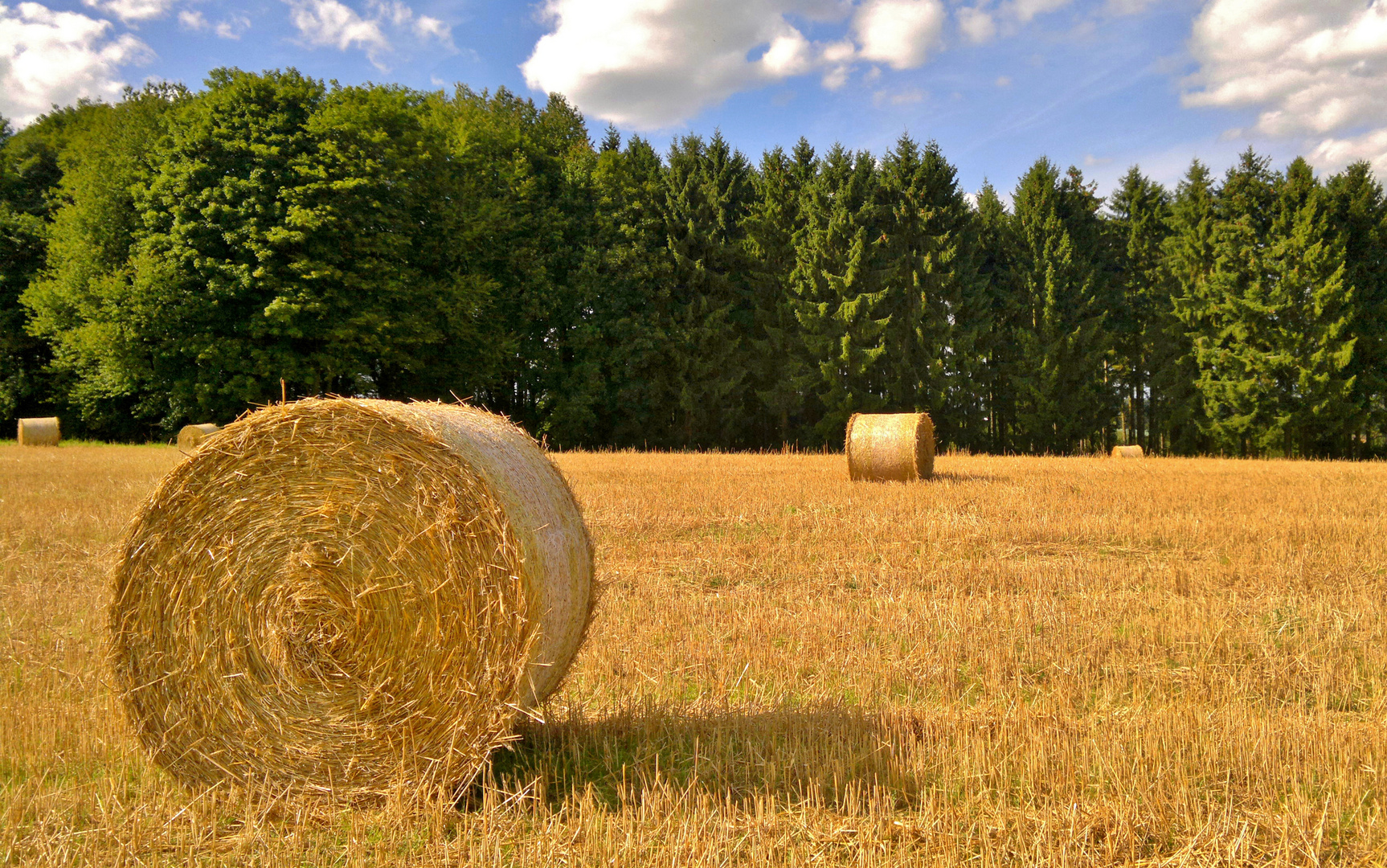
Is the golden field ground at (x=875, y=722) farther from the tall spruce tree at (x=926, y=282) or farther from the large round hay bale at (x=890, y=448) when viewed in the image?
the tall spruce tree at (x=926, y=282)

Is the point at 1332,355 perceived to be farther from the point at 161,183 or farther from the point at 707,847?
the point at 161,183

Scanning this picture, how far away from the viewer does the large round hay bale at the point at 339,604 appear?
4.02m

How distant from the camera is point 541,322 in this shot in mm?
38938

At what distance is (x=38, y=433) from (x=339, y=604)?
32.3m

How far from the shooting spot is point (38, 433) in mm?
29078

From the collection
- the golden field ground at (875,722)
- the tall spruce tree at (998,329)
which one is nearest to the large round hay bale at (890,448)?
the golden field ground at (875,722)

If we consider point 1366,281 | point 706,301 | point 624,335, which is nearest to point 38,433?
point 624,335

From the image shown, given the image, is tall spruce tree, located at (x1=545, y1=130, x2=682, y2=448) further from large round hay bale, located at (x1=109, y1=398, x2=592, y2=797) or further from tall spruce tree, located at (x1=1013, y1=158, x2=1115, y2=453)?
large round hay bale, located at (x1=109, y1=398, x2=592, y2=797)

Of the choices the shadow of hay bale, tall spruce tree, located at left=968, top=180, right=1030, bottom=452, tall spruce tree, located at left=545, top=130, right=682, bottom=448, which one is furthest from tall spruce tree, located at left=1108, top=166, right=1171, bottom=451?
the shadow of hay bale

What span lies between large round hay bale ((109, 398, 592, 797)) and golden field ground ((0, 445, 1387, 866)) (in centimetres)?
25

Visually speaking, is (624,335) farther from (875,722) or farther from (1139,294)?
(875,722)

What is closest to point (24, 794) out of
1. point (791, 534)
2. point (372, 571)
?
point (372, 571)

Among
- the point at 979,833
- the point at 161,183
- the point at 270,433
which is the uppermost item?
the point at 161,183

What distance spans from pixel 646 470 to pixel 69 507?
10.3 metres
